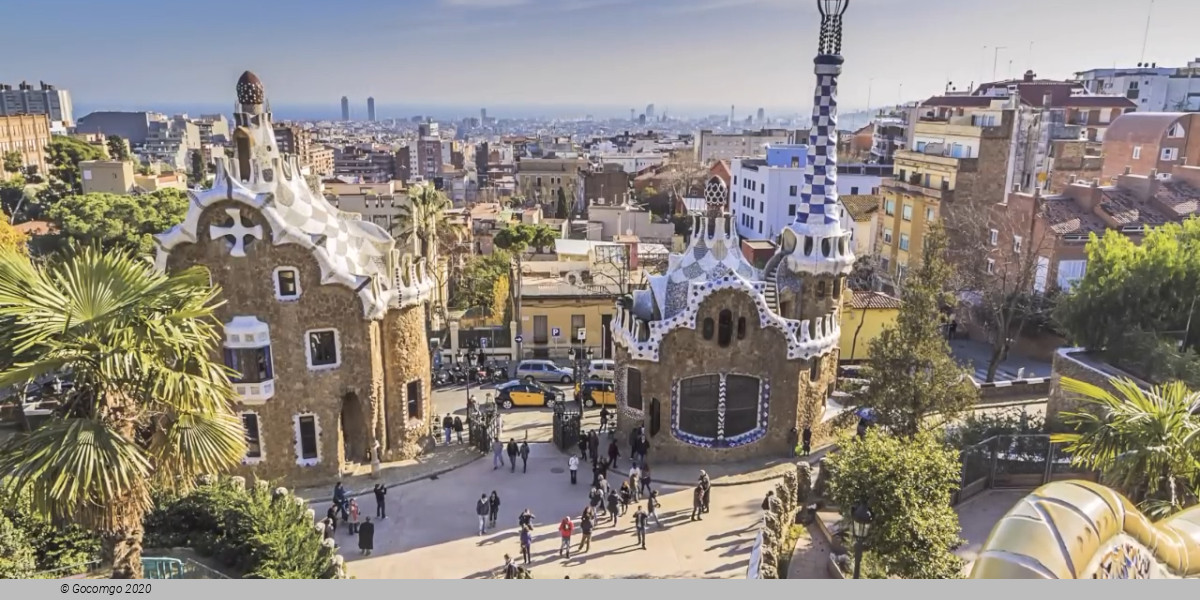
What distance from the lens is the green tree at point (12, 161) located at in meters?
63.9

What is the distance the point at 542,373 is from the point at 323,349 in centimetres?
1127

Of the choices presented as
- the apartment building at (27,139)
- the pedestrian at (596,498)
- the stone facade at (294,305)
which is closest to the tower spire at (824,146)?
the pedestrian at (596,498)

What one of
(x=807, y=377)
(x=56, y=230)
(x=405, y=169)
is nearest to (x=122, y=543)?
(x=807, y=377)

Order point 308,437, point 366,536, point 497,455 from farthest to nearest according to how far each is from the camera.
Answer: point 497,455
point 308,437
point 366,536

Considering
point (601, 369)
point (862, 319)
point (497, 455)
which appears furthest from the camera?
point (862, 319)

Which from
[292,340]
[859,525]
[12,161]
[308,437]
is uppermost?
[12,161]

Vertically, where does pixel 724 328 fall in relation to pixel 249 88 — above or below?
below

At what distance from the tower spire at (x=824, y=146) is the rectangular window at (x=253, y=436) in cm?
1694

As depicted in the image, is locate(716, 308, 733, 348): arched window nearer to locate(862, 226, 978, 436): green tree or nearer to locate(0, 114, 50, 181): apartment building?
locate(862, 226, 978, 436): green tree

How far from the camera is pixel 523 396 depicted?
2805 centimetres

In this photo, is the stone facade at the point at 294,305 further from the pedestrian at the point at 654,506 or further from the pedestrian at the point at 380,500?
the pedestrian at the point at 654,506

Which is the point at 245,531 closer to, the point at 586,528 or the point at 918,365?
the point at 586,528

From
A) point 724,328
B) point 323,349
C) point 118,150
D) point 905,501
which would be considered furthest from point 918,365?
point 118,150

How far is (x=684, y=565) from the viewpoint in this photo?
56.7 feet
